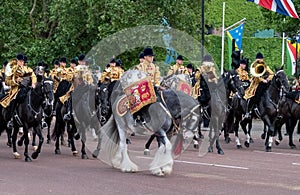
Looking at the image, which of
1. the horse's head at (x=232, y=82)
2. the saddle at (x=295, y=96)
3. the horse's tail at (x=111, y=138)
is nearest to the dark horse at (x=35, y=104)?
the horse's tail at (x=111, y=138)

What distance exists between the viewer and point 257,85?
22.8 m

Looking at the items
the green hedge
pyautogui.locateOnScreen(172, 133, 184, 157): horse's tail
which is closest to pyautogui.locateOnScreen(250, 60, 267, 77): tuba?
pyautogui.locateOnScreen(172, 133, 184, 157): horse's tail

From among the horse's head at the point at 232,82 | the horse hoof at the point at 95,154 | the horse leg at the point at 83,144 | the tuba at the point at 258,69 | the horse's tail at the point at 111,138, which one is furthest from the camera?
the tuba at the point at 258,69

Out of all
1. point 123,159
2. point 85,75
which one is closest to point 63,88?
point 85,75

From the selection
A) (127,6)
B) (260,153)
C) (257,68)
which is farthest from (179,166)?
(127,6)

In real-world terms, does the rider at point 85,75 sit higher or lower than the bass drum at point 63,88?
higher

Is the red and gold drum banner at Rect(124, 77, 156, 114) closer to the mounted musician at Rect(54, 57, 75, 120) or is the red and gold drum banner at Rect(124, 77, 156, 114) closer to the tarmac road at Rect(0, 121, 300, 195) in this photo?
the tarmac road at Rect(0, 121, 300, 195)

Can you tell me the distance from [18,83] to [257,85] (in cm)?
777

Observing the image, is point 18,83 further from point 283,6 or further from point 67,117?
point 283,6

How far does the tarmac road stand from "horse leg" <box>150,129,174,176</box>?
0.51 feet

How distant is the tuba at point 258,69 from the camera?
22.5 metres

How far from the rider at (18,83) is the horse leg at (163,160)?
13.5ft

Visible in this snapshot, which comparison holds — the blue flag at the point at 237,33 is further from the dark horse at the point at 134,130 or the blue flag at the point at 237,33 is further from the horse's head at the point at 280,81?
the dark horse at the point at 134,130

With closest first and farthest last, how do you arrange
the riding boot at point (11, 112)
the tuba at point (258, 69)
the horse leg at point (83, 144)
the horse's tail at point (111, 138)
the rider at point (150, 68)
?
1. the rider at point (150, 68)
2. the horse's tail at point (111, 138)
3. the riding boot at point (11, 112)
4. the horse leg at point (83, 144)
5. the tuba at point (258, 69)
